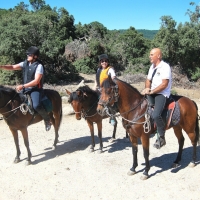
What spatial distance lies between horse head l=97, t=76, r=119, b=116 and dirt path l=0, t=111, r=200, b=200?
162cm

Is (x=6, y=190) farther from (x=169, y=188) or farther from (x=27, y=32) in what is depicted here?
(x=27, y=32)

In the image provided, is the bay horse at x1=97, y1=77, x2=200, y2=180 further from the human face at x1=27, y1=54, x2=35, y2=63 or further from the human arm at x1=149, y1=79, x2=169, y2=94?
the human face at x1=27, y1=54, x2=35, y2=63

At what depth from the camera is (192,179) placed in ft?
16.8

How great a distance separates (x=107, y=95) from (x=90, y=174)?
2.05m

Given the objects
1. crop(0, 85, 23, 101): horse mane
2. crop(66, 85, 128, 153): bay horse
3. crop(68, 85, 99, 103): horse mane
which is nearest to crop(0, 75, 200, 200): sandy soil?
crop(66, 85, 128, 153): bay horse

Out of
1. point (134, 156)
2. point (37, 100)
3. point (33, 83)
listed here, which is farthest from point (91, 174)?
point (33, 83)

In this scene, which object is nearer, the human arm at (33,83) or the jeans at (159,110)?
the jeans at (159,110)

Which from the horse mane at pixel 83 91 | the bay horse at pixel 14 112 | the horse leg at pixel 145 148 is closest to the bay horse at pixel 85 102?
the horse mane at pixel 83 91

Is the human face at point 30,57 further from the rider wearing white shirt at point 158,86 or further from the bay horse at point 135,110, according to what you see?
the rider wearing white shirt at point 158,86

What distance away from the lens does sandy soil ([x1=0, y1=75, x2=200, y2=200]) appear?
4770mm

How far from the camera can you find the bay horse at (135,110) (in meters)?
4.49

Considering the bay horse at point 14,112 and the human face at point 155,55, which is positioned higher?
the human face at point 155,55

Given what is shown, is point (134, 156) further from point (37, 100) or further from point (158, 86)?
point (37, 100)

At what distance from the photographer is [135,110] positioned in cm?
495
